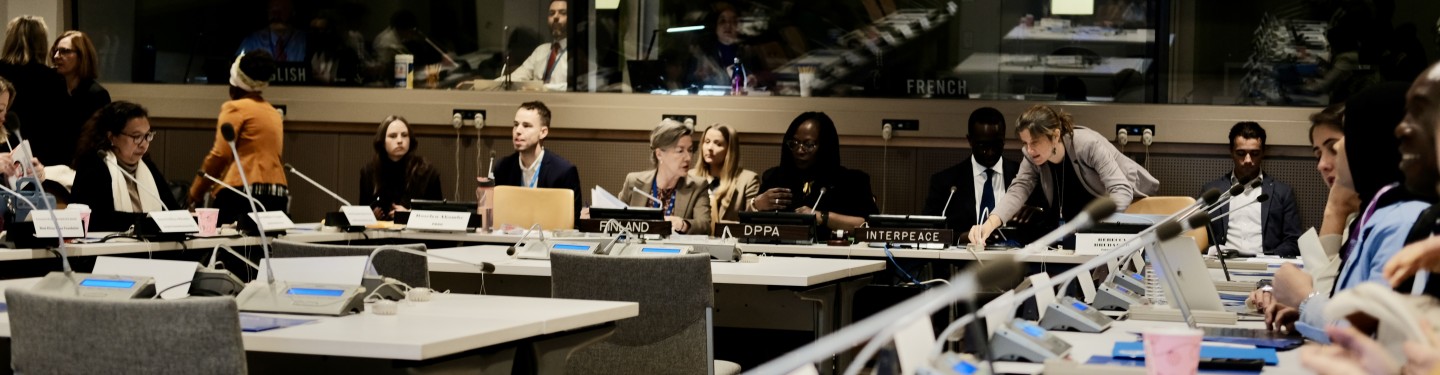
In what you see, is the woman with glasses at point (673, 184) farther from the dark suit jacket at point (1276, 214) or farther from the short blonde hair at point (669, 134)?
the dark suit jacket at point (1276, 214)

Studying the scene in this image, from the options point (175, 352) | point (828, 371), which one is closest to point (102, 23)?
point (828, 371)

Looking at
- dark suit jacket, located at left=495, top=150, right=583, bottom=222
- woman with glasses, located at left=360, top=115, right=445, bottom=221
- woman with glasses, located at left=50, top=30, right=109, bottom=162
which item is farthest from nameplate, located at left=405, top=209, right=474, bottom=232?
woman with glasses, located at left=50, top=30, right=109, bottom=162

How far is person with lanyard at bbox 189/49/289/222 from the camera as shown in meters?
6.27

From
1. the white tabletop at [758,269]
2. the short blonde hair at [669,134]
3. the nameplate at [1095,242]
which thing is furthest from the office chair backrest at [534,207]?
the nameplate at [1095,242]

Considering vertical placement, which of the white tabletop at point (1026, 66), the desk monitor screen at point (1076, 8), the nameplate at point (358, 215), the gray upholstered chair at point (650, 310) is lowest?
the gray upholstered chair at point (650, 310)

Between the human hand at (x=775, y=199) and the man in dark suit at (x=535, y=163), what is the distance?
1.05m

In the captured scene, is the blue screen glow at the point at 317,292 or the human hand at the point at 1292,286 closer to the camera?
the blue screen glow at the point at 317,292

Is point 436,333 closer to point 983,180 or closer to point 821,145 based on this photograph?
point 821,145

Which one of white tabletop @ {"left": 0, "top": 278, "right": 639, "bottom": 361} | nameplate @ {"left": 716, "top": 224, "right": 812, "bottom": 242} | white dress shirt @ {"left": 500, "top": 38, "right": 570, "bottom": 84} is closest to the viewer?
white tabletop @ {"left": 0, "top": 278, "right": 639, "bottom": 361}

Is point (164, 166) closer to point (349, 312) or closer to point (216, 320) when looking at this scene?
point (349, 312)

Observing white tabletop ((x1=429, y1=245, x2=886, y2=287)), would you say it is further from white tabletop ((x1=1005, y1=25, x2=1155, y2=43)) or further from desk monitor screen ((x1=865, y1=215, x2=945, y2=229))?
white tabletop ((x1=1005, y1=25, x2=1155, y2=43))

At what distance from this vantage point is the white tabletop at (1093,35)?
8094mm

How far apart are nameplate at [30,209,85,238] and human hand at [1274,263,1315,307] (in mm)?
3593

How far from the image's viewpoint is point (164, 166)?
8867 millimetres
